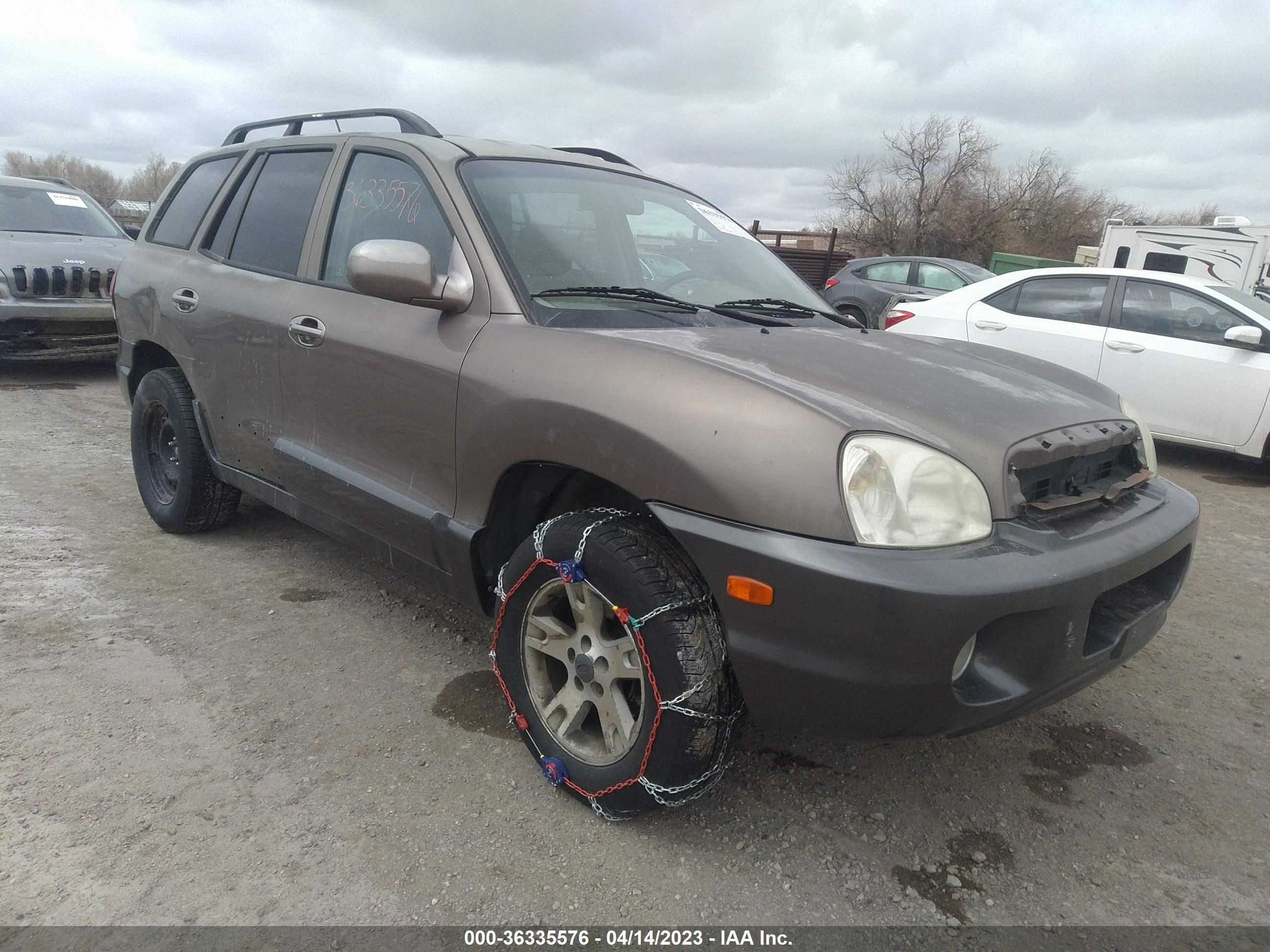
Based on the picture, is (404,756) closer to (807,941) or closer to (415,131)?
(807,941)

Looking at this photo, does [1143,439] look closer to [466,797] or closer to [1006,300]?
[466,797]

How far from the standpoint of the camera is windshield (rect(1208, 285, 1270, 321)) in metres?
6.16

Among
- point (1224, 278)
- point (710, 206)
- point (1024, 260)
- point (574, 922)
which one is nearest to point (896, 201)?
point (1024, 260)

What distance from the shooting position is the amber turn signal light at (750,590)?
1783mm

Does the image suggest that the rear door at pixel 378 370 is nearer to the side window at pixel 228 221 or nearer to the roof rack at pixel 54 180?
the side window at pixel 228 221

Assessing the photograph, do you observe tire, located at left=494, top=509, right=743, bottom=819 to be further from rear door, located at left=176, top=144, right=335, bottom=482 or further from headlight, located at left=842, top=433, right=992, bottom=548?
rear door, located at left=176, top=144, right=335, bottom=482

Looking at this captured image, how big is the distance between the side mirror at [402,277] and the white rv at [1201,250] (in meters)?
13.0

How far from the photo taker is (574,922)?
6.17ft

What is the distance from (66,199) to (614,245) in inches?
322

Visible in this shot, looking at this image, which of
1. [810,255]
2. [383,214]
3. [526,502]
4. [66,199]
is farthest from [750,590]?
[810,255]

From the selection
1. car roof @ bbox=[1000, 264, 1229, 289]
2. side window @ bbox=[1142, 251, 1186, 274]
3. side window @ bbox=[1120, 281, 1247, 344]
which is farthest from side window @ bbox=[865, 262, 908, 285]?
side window @ bbox=[1120, 281, 1247, 344]

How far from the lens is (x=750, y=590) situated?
5.92ft

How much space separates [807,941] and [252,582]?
2.63 meters

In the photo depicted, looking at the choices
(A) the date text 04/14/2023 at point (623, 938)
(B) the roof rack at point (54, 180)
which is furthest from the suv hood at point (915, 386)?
(B) the roof rack at point (54, 180)
